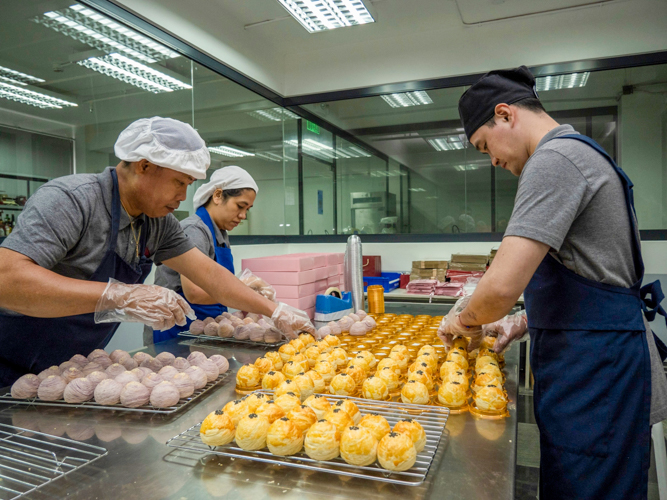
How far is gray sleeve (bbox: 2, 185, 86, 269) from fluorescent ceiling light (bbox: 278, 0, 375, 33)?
287cm

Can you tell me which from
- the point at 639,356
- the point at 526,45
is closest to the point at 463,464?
the point at 639,356

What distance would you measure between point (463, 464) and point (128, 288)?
4.14 feet

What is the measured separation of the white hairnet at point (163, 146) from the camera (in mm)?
1668

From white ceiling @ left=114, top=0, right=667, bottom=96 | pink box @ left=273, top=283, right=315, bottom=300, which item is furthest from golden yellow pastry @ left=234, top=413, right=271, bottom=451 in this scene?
white ceiling @ left=114, top=0, right=667, bottom=96

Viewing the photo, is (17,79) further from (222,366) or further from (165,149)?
(222,366)

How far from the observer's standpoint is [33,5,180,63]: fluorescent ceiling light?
10.0 ft

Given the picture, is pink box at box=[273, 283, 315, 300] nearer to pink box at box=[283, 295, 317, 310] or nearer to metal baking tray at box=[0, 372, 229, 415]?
pink box at box=[283, 295, 317, 310]

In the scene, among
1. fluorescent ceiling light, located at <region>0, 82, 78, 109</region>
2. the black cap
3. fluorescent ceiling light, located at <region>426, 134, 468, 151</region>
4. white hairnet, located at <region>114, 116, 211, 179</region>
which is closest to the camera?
the black cap

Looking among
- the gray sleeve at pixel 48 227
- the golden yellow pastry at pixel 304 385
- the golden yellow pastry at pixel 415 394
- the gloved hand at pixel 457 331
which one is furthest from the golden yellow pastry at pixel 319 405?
the gray sleeve at pixel 48 227

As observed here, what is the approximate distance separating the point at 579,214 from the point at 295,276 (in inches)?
66.1

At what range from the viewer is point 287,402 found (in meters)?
1.27

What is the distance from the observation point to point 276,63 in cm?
565

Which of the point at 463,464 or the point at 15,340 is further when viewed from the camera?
the point at 15,340

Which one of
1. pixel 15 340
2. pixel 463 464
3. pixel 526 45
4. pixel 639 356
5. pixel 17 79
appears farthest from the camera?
pixel 526 45
